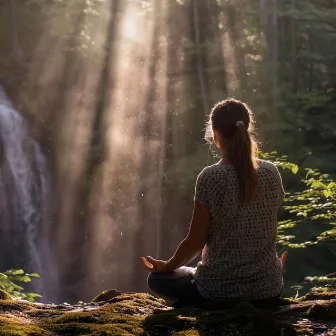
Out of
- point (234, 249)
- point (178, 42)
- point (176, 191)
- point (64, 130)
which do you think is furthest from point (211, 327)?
point (178, 42)

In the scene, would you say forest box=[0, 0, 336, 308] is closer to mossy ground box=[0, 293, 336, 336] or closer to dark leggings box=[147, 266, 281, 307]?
dark leggings box=[147, 266, 281, 307]

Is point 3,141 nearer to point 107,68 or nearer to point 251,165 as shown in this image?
point 107,68

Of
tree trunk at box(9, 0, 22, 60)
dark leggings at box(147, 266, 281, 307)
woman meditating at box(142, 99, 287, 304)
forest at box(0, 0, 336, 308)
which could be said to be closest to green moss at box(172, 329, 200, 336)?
woman meditating at box(142, 99, 287, 304)

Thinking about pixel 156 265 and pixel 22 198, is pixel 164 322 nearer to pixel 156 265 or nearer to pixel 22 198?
pixel 156 265

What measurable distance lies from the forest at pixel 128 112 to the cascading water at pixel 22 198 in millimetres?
40

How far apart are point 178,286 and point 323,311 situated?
3.14 feet

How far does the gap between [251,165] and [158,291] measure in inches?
46.3

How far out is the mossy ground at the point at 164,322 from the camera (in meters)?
3.13

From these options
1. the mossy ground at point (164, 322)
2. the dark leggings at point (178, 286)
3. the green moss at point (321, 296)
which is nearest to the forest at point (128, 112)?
the green moss at point (321, 296)

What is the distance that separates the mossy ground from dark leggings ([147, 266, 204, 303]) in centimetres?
20

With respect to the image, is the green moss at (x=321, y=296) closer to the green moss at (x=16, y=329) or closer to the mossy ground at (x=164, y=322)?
the mossy ground at (x=164, y=322)

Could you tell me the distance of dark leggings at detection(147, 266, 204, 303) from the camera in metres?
3.91

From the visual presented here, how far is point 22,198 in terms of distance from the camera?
17.2 m

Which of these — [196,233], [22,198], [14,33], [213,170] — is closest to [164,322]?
[196,233]
